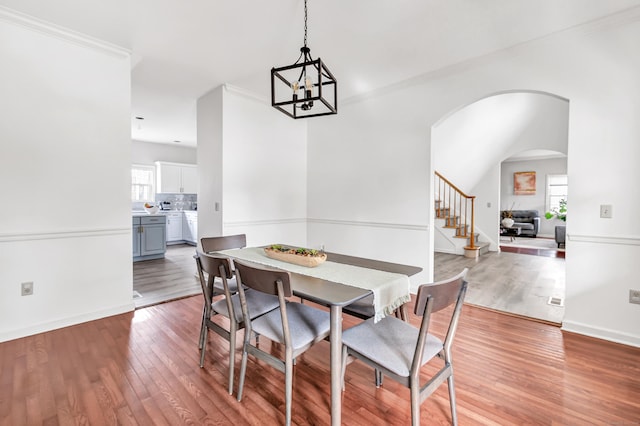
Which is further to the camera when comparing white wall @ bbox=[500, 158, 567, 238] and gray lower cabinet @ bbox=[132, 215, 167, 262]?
white wall @ bbox=[500, 158, 567, 238]

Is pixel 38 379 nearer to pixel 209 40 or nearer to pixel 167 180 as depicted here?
pixel 209 40

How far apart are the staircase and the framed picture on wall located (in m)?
4.25

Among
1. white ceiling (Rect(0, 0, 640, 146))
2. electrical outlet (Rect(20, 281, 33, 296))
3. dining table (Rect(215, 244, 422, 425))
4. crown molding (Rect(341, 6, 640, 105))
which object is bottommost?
electrical outlet (Rect(20, 281, 33, 296))

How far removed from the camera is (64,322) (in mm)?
2748

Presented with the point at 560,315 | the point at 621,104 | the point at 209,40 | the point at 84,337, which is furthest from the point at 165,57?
the point at 560,315

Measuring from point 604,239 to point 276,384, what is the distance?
2885 mm

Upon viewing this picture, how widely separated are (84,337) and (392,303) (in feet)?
8.58

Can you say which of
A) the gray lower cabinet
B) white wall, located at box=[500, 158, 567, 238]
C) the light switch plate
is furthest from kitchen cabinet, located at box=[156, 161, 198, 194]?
white wall, located at box=[500, 158, 567, 238]

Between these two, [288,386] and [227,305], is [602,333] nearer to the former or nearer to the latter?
[288,386]

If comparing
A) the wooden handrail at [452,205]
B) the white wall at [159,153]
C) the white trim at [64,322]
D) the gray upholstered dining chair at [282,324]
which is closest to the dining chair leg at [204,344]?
the gray upholstered dining chair at [282,324]

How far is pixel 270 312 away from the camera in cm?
197

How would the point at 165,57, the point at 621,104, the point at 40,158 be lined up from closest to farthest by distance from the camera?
the point at 621,104, the point at 40,158, the point at 165,57

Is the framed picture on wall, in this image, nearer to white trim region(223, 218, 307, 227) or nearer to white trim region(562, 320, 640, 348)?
white trim region(223, 218, 307, 227)

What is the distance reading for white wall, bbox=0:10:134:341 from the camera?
2.49 meters
